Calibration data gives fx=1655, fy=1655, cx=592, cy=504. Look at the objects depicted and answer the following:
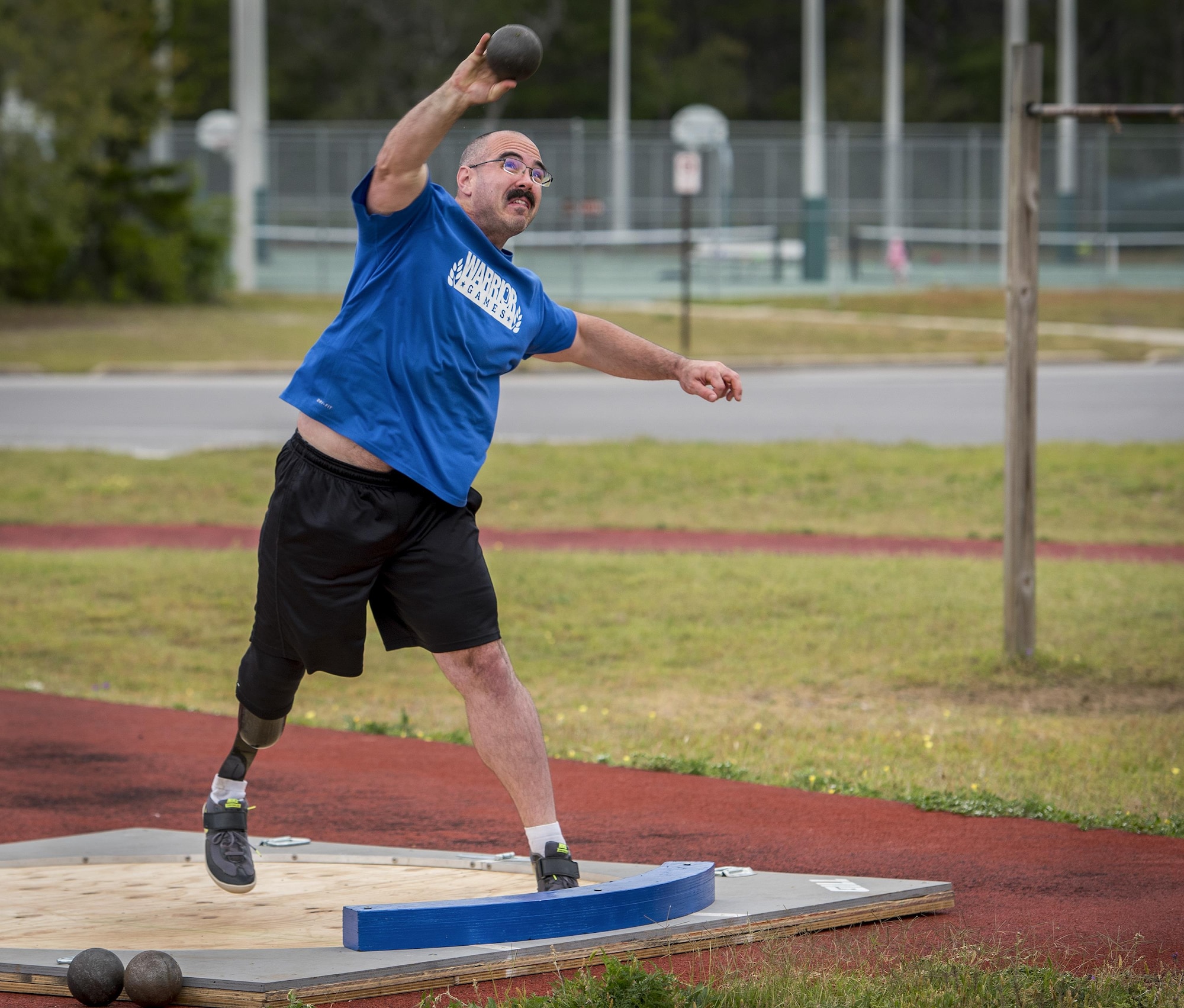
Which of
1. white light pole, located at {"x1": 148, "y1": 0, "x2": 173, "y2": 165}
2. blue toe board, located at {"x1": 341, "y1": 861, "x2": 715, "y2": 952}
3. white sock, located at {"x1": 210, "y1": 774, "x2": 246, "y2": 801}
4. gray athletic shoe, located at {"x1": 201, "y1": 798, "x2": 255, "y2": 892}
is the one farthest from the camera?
white light pole, located at {"x1": 148, "y1": 0, "x2": 173, "y2": 165}

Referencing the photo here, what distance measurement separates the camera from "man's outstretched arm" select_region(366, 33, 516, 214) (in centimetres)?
379

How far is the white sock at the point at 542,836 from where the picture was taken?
4.33 metres

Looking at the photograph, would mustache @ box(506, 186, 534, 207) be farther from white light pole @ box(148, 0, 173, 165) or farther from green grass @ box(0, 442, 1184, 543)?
white light pole @ box(148, 0, 173, 165)

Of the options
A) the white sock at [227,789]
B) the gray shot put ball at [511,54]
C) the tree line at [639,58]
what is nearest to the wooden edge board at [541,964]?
the white sock at [227,789]

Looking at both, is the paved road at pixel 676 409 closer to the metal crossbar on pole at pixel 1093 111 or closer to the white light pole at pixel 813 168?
the metal crossbar on pole at pixel 1093 111

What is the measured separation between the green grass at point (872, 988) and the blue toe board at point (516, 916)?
0.54 ft

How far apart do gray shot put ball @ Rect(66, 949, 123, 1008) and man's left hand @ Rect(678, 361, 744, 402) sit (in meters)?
2.09

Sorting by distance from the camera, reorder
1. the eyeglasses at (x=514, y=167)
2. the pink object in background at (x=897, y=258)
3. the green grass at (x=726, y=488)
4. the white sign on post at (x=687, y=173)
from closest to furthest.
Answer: the eyeglasses at (x=514, y=167), the green grass at (x=726, y=488), the white sign on post at (x=687, y=173), the pink object in background at (x=897, y=258)

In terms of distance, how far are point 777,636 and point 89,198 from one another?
2483 centimetres

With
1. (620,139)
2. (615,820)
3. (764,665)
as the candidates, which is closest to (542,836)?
(615,820)

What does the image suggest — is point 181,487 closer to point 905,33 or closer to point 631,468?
point 631,468

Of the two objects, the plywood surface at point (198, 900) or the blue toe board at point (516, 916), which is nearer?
the blue toe board at point (516, 916)

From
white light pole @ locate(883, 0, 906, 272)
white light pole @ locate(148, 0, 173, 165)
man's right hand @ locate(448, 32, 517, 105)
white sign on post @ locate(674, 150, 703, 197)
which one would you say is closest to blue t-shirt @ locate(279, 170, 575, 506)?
man's right hand @ locate(448, 32, 517, 105)

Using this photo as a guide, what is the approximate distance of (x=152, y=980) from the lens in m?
3.74
